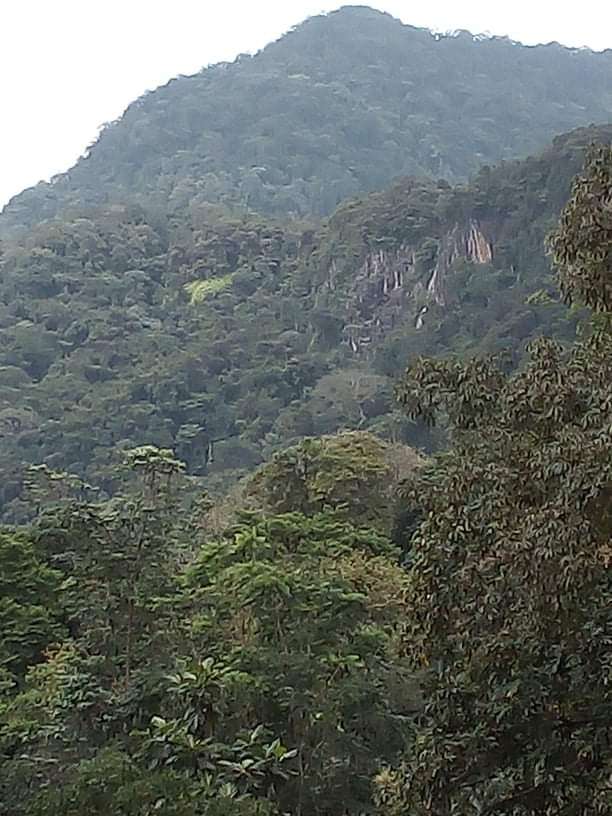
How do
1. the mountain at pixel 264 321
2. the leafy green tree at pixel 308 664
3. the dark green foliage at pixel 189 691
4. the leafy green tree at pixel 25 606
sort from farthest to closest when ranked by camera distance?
the mountain at pixel 264 321, the leafy green tree at pixel 25 606, the leafy green tree at pixel 308 664, the dark green foliage at pixel 189 691

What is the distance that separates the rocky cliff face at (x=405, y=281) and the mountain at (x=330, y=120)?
913 inches

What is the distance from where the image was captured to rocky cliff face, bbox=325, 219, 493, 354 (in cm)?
4341

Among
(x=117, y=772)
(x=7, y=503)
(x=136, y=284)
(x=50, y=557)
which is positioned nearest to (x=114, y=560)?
(x=117, y=772)

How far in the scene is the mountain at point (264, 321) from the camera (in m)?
37.9

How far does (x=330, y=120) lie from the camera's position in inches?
3482

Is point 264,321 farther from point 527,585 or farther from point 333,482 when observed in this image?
point 527,585

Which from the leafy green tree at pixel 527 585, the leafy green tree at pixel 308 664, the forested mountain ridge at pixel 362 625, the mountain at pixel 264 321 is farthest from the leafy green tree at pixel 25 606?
the mountain at pixel 264 321

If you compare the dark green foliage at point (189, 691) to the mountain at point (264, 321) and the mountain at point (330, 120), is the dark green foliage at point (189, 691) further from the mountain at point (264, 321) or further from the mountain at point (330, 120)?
the mountain at point (330, 120)

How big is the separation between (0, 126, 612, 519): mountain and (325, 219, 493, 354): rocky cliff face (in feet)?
0.25

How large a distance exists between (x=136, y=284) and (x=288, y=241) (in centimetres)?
720

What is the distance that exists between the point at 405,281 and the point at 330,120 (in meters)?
46.7

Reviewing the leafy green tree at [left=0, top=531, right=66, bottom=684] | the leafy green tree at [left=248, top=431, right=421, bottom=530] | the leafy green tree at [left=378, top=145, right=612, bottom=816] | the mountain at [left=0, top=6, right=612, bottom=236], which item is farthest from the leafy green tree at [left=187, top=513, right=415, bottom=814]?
the mountain at [left=0, top=6, right=612, bottom=236]

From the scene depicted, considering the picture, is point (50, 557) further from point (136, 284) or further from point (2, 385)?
point (136, 284)

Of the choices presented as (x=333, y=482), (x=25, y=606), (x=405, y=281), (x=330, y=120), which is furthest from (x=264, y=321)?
(x=330, y=120)
